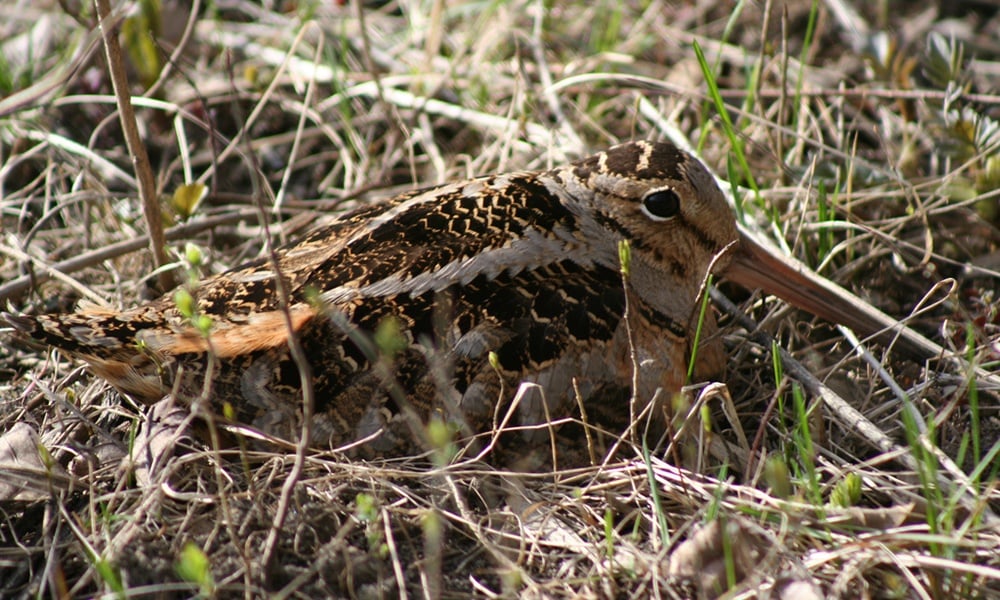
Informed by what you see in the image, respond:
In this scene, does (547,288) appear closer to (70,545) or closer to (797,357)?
(797,357)

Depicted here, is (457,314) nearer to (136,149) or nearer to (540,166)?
(136,149)

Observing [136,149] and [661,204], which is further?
[136,149]

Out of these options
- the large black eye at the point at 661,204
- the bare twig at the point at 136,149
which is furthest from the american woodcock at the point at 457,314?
the bare twig at the point at 136,149

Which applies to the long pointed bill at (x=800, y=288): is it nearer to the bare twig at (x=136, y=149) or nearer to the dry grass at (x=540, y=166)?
the dry grass at (x=540, y=166)

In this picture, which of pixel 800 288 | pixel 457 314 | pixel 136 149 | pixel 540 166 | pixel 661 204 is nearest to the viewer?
pixel 457 314

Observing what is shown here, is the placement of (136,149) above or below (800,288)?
above

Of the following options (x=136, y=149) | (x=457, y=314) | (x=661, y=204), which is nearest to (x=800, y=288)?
(x=661, y=204)
